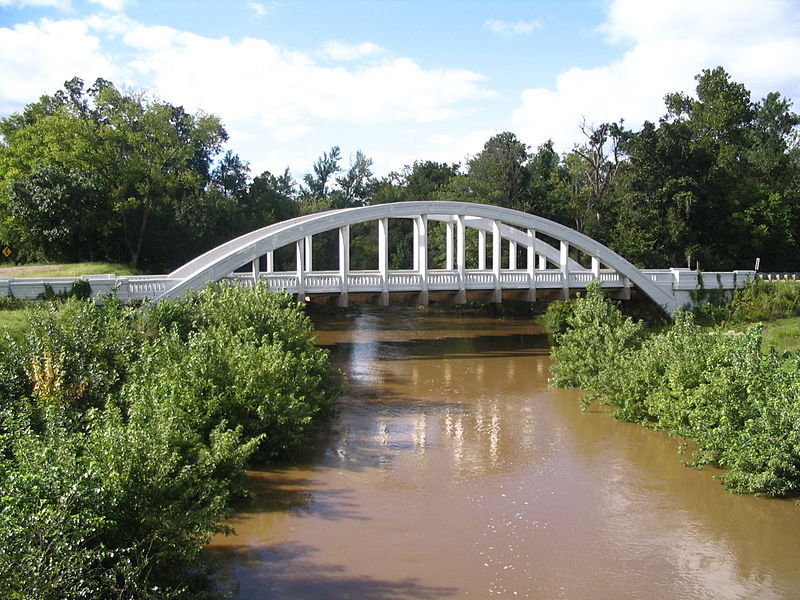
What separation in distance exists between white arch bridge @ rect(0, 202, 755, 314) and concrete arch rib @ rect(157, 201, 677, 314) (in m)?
0.04

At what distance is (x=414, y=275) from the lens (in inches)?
1160

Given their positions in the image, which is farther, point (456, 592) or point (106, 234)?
point (106, 234)

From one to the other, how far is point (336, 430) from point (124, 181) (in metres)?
24.5

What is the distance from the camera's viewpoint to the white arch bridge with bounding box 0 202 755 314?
25.1 metres

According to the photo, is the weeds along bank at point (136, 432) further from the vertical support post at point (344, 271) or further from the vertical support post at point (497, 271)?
the vertical support post at point (497, 271)

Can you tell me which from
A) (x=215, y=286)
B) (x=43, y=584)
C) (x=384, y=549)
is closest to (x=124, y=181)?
(x=215, y=286)

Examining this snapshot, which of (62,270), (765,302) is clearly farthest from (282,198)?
(765,302)

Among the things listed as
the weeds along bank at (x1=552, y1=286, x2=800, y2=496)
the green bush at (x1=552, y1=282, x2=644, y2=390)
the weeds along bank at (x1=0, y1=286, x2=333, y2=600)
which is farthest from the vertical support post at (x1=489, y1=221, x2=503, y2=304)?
the weeds along bank at (x1=0, y1=286, x2=333, y2=600)

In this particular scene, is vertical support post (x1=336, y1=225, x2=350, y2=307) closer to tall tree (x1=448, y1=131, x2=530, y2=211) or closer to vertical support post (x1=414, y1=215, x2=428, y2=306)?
vertical support post (x1=414, y1=215, x2=428, y2=306)

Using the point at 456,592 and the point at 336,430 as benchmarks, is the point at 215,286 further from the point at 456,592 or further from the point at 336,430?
the point at 456,592

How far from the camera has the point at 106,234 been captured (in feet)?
120

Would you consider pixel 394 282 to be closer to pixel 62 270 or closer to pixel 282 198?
pixel 62 270

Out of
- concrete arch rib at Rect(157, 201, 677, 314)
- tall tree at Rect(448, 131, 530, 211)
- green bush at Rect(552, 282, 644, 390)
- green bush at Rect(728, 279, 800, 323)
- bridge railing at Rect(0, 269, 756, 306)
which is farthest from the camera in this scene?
tall tree at Rect(448, 131, 530, 211)

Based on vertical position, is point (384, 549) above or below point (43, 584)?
below
